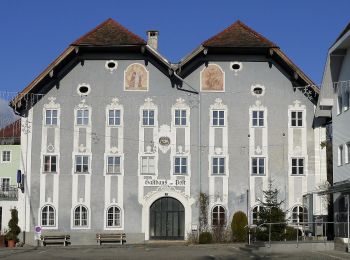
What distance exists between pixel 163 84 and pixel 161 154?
4.22 meters

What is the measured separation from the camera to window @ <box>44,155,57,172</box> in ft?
125

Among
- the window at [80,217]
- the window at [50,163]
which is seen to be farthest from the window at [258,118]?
the window at [50,163]

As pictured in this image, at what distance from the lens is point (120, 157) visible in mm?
38156

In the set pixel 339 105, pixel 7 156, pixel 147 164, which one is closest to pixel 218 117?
pixel 147 164

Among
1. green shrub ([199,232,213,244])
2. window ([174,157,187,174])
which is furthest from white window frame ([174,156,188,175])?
green shrub ([199,232,213,244])

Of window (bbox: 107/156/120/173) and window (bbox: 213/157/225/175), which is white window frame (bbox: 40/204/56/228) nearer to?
window (bbox: 107/156/120/173)

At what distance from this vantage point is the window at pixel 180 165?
38188 millimetres

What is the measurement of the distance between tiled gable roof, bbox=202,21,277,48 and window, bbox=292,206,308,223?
9.66 metres

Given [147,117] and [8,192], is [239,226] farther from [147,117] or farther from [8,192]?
[8,192]

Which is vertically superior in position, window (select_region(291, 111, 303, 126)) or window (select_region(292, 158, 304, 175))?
window (select_region(291, 111, 303, 126))

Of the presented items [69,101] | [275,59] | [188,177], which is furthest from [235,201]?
[69,101]

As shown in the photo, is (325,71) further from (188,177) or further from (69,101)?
(69,101)

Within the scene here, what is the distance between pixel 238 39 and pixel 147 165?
363 inches

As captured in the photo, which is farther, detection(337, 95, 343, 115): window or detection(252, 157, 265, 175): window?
detection(252, 157, 265, 175): window
